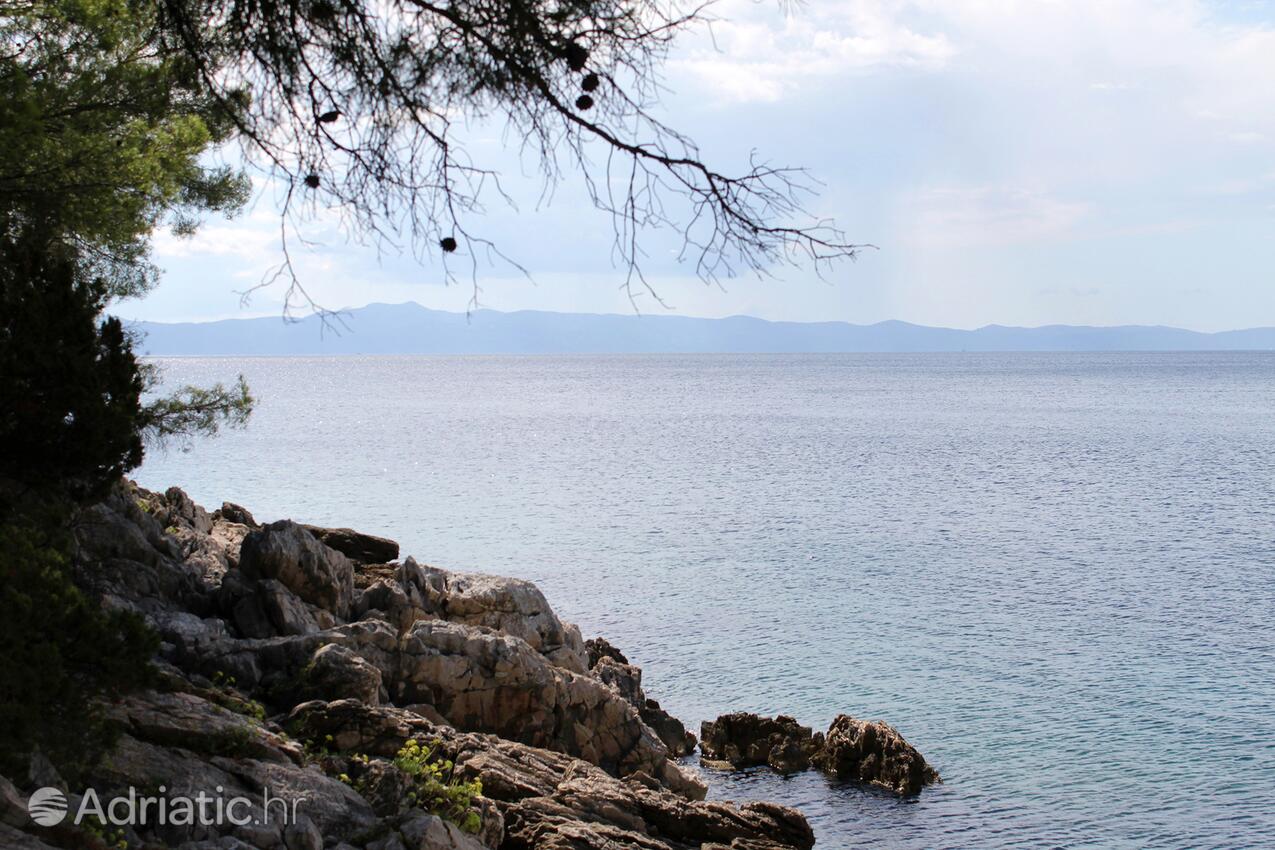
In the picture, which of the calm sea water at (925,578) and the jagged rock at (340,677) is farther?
the calm sea water at (925,578)

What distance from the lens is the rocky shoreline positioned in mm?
9125

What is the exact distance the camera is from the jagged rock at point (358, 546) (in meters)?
21.3

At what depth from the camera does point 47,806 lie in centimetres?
712

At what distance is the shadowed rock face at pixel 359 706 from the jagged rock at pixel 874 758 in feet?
13.5

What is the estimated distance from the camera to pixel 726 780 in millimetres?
20953

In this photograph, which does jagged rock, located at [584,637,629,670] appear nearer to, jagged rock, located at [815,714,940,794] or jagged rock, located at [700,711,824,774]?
jagged rock, located at [700,711,824,774]

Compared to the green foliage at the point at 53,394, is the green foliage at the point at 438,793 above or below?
below

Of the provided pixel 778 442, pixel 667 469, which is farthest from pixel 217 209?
pixel 778 442

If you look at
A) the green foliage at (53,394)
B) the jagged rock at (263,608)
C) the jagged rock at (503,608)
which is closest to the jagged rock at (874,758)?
the jagged rock at (503,608)

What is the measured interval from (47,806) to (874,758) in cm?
1640

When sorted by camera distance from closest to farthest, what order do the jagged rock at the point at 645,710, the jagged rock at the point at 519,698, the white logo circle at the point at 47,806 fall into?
the white logo circle at the point at 47,806 → the jagged rock at the point at 519,698 → the jagged rock at the point at 645,710

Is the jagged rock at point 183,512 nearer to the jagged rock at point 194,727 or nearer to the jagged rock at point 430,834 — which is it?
the jagged rock at point 194,727

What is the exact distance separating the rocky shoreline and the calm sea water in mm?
3060

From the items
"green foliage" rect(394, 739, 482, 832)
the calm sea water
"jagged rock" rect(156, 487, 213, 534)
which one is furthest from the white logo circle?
the calm sea water
